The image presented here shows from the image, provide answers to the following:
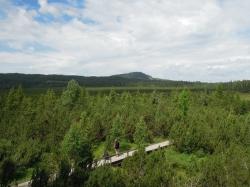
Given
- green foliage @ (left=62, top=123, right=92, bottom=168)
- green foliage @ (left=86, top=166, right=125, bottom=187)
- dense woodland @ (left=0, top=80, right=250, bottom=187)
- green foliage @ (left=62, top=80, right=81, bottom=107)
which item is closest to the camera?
green foliage @ (left=86, top=166, right=125, bottom=187)

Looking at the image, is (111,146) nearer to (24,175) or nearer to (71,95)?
(24,175)

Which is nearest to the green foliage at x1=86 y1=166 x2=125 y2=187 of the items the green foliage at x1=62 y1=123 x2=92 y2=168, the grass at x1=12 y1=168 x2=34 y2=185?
the grass at x1=12 y1=168 x2=34 y2=185

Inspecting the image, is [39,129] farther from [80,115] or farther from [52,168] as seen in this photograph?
[52,168]

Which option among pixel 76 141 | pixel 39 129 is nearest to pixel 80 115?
pixel 39 129

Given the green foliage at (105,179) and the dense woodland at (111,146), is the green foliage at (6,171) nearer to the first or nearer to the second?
the dense woodland at (111,146)

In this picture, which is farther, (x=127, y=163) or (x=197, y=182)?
(x=127, y=163)

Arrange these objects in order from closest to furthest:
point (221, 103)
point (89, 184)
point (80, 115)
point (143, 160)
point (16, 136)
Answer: point (89, 184), point (143, 160), point (16, 136), point (80, 115), point (221, 103)

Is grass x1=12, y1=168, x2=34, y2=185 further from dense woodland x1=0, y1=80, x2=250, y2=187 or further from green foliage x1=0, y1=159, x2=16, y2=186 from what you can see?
green foliage x1=0, y1=159, x2=16, y2=186

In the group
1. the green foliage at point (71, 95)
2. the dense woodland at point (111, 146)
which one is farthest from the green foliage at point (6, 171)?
the green foliage at point (71, 95)
